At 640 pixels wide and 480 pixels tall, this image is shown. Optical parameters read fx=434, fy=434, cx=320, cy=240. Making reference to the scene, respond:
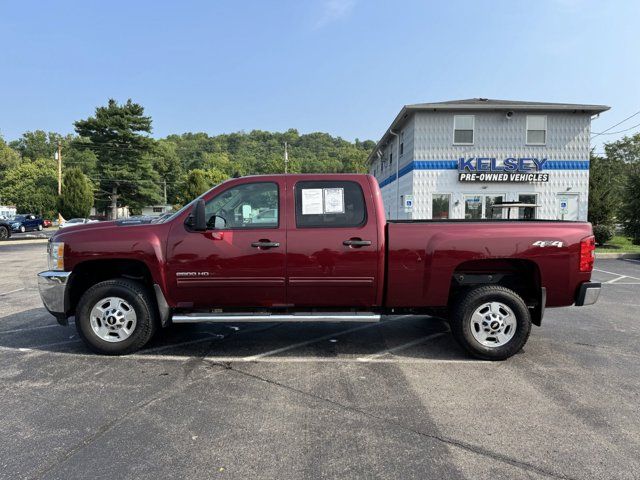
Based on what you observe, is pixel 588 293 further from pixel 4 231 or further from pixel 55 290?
pixel 4 231

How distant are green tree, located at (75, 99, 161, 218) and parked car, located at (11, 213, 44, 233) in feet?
65.9

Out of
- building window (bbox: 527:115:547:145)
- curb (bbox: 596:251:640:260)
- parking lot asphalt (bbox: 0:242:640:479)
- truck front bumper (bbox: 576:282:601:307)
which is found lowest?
parking lot asphalt (bbox: 0:242:640:479)

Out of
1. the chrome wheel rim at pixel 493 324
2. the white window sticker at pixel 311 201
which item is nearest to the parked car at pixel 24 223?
the white window sticker at pixel 311 201

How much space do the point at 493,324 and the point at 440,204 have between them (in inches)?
631

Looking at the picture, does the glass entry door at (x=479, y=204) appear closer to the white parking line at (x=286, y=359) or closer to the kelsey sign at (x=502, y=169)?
the kelsey sign at (x=502, y=169)

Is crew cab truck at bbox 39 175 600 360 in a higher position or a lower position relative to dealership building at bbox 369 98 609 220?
lower

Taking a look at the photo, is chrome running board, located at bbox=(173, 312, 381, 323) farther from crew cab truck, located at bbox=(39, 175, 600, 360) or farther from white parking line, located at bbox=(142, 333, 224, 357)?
white parking line, located at bbox=(142, 333, 224, 357)

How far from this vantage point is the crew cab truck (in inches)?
180

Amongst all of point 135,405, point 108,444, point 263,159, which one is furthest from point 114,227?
point 263,159

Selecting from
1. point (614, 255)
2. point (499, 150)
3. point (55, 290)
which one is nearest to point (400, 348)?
point (55, 290)

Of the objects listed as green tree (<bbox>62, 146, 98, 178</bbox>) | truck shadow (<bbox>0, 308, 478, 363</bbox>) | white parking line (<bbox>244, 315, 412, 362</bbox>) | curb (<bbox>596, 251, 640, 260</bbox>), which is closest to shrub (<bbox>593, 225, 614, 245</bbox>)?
curb (<bbox>596, 251, 640, 260</bbox>)

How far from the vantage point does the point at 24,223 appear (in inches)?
1405

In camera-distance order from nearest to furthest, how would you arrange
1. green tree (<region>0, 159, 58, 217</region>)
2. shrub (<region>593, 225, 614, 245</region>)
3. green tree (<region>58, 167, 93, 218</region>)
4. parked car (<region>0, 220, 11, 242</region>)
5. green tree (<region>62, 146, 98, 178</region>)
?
1. shrub (<region>593, 225, 614, 245</region>)
2. parked car (<region>0, 220, 11, 242</region>)
3. green tree (<region>58, 167, 93, 218</region>)
4. green tree (<region>0, 159, 58, 217</region>)
5. green tree (<region>62, 146, 98, 178</region>)

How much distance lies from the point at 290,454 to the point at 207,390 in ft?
4.34
